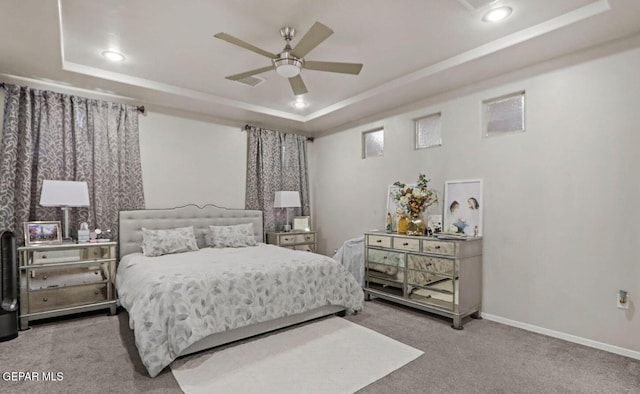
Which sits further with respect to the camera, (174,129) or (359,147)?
(359,147)

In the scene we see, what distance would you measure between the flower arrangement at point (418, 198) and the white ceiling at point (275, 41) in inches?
47.4

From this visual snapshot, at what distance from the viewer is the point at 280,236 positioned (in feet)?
17.8

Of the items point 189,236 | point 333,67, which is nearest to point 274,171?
point 189,236

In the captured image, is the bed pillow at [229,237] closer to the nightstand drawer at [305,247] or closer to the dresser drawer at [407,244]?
the nightstand drawer at [305,247]

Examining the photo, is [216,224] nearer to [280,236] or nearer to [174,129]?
[280,236]

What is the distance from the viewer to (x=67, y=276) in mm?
3590

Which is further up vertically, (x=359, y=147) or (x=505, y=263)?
(x=359, y=147)

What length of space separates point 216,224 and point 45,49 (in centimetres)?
286

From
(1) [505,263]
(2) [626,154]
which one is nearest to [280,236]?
(1) [505,263]

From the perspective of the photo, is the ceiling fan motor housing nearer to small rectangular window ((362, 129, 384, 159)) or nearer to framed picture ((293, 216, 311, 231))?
small rectangular window ((362, 129, 384, 159))

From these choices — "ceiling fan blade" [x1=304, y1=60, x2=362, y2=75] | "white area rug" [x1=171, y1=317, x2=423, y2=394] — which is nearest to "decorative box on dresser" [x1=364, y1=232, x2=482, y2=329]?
"white area rug" [x1=171, y1=317, x2=423, y2=394]

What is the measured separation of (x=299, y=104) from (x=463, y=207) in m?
2.83

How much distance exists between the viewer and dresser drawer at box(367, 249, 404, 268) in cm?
404

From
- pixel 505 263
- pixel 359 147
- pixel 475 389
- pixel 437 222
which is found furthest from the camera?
pixel 359 147
